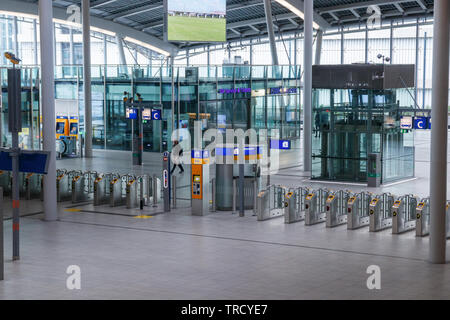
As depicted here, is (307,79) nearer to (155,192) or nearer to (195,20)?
(195,20)

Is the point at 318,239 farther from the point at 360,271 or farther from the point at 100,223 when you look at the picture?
the point at 100,223

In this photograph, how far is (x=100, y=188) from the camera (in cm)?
1784

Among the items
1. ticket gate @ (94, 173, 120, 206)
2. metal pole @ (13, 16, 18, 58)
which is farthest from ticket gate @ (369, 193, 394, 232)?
metal pole @ (13, 16, 18, 58)

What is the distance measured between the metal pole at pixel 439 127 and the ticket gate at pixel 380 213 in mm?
2569

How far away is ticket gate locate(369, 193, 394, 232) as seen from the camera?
14359mm

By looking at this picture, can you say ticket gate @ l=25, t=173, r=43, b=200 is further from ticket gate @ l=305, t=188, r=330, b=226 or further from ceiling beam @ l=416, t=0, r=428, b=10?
ceiling beam @ l=416, t=0, r=428, b=10

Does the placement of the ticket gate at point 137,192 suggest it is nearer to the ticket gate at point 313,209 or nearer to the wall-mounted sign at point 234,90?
the ticket gate at point 313,209

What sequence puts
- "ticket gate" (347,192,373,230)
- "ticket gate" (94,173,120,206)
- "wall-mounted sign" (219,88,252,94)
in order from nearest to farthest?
"ticket gate" (347,192,373,230) < "ticket gate" (94,173,120,206) < "wall-mounted sign" (219,88,252,94)

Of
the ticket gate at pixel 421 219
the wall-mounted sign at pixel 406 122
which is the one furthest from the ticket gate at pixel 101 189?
the wall-mounted sign at pixel 406 122

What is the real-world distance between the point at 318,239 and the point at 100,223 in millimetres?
4931

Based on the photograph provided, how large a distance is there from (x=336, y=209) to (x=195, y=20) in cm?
1771

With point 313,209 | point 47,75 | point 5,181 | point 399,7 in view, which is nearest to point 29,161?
point 47,75

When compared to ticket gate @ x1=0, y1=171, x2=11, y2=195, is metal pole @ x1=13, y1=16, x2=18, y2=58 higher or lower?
higher
